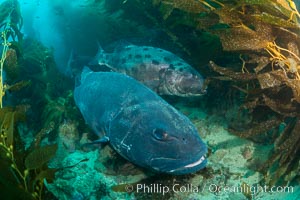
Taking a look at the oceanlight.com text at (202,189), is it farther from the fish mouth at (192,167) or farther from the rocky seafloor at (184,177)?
the fish mouth at (192,167)

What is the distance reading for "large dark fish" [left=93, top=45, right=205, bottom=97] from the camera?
525cm

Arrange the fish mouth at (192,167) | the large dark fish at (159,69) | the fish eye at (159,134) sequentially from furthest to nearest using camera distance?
the large dark fish at (159,69)
the fish eye at (159,134)
the fish mouth at (192,167)

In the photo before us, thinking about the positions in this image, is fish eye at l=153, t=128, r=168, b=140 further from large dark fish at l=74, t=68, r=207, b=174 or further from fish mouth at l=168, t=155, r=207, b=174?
fish mouth at l=168, t=155, r=207, b=174

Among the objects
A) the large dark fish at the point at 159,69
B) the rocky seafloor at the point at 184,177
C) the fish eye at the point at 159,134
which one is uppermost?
the fish eye at the point at 159,134

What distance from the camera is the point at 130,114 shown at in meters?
3.47

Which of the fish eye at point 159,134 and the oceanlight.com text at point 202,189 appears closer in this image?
the fish eye at point 159,134

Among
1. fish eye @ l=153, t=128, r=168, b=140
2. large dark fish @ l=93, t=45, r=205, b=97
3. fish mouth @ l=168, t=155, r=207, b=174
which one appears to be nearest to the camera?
fish mouth @ l=168, t=155, r=207, b=174

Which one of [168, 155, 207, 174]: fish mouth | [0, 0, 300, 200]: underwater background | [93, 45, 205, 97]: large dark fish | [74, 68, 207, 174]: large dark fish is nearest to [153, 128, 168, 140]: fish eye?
[74, 68, 207, 174]: large dark fish

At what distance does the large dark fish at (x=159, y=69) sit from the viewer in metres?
5.25

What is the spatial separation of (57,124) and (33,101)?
132 cm

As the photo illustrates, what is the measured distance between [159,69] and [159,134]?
2.94 metres

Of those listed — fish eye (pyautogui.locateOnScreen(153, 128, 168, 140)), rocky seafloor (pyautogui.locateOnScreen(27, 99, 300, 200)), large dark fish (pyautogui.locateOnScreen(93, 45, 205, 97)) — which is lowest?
rocky seafloor (pyautogui.locateOnScreen(27, 99, 300, 200))

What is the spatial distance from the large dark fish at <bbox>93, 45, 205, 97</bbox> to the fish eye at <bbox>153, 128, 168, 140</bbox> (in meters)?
2.12

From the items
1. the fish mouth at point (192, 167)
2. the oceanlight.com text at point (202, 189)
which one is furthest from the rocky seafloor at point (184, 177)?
the fish mouth at point (192, 167)
